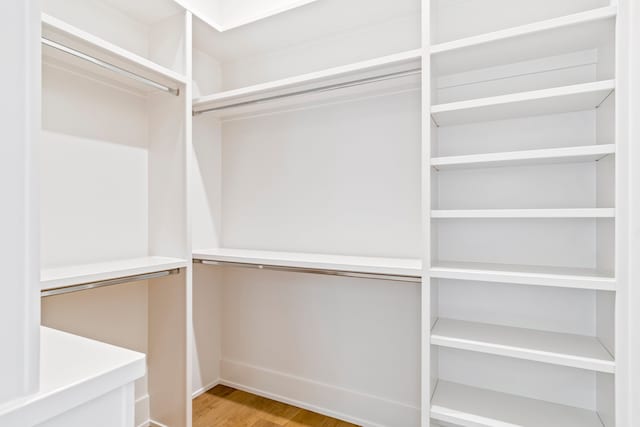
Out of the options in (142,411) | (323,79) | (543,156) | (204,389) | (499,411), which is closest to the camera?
(543,156)

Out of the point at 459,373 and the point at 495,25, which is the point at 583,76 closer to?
the point at 495,25

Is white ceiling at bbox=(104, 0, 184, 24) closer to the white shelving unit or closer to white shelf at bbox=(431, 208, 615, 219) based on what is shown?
the white shelving unit

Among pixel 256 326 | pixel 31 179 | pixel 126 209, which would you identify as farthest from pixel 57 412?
pixel 256 326

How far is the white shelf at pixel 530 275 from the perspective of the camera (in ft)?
4.07

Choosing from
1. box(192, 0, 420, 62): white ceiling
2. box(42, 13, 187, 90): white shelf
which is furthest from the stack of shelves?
box(42, 13, 187, 90): white shelf

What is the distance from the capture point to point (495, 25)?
5.47ft

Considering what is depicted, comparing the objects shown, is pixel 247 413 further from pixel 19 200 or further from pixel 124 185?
pixel 19 200

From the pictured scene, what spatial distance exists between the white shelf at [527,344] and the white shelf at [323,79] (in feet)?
3.70

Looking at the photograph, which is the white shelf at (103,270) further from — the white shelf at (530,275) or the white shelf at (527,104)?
the white shelf at (527,104)

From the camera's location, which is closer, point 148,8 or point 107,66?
point 107,66

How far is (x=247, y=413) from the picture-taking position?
207cm

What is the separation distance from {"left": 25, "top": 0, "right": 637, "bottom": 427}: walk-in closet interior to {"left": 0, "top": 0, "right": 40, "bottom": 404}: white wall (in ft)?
3.36

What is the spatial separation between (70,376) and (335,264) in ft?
3.85

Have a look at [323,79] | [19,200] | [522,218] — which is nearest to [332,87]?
[323,79]
